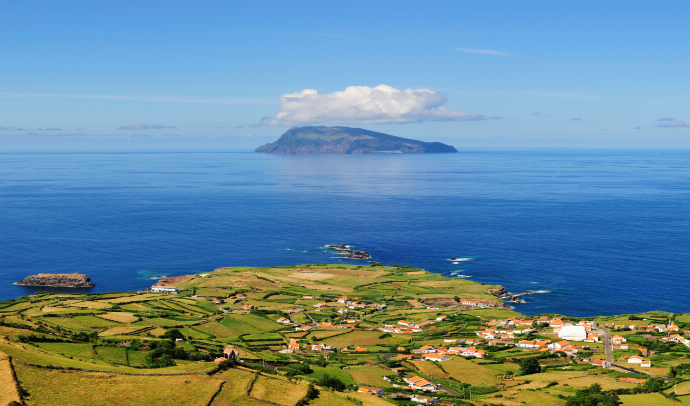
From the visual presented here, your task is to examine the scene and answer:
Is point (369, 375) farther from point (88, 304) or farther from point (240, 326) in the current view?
point (88, 304)

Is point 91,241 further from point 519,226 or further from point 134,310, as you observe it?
point 519,226

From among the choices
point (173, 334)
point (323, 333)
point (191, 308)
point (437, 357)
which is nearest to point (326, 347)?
point (323, 333)

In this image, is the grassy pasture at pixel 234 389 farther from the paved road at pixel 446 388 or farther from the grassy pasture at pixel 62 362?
the paved road at pixel 446 388

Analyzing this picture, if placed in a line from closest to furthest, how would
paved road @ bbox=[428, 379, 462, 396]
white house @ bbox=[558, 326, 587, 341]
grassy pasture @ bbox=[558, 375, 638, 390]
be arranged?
1. grassy pasture @ bbox=[558, 375, 638, 390]
2. paved road @ bbox=[428, 379, 462, 396]
3. white house @ bbox=[558, 326, 587, 341]

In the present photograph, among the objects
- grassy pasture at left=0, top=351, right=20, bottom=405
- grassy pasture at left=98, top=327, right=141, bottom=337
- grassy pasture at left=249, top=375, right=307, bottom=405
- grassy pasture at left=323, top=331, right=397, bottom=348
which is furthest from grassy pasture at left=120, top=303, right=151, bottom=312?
grassy pasture at left=249, top=375, right=307, bottom=405

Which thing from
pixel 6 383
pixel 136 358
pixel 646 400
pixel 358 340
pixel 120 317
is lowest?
pixel 358 340

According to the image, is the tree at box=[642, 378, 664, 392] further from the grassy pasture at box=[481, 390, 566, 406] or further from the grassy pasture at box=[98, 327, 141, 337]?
the grassy pasture at box=[98, 327, 141, 337]
